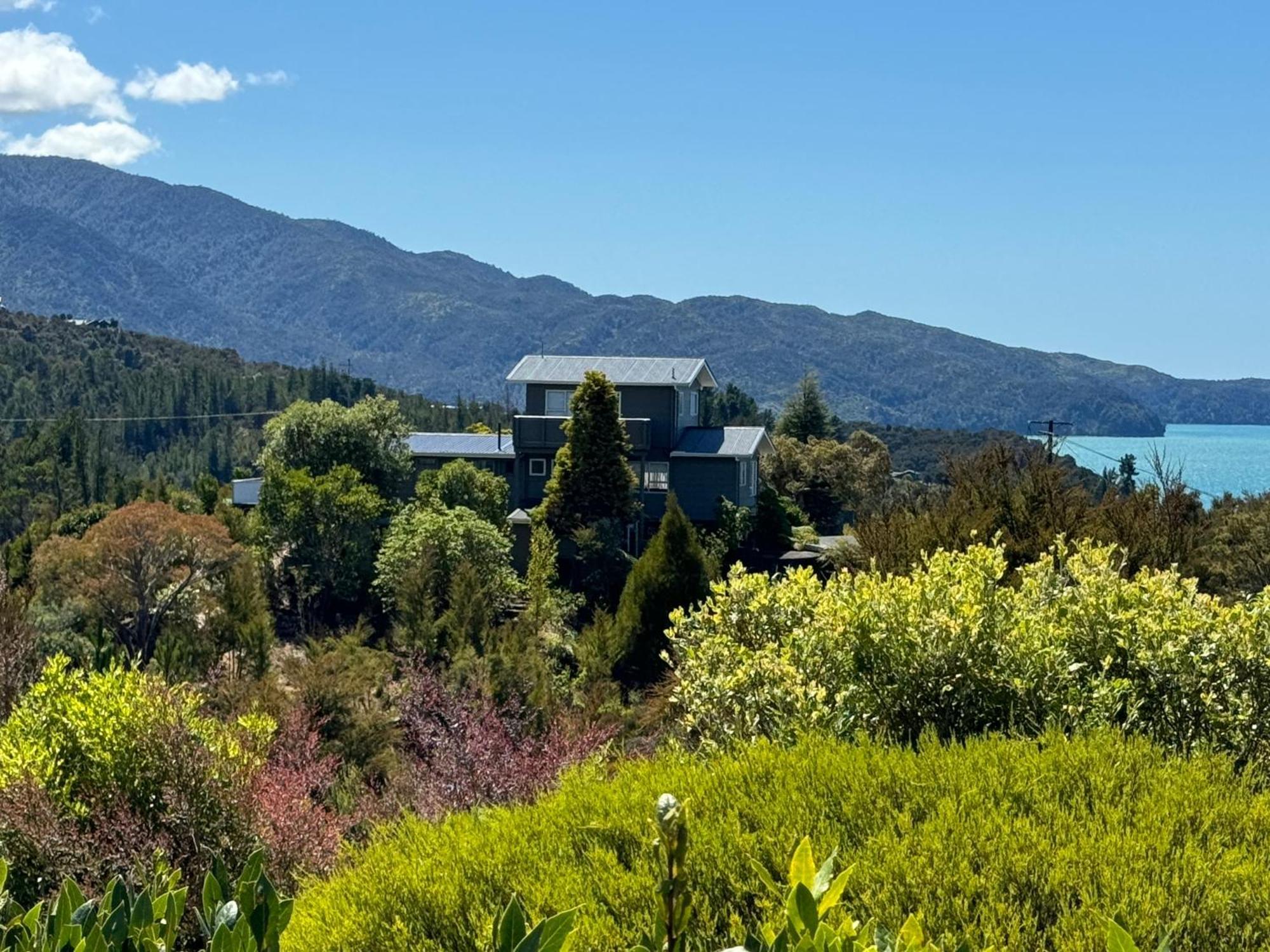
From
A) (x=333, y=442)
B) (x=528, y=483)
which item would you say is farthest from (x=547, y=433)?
(x=333, y=442)

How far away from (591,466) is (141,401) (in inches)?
2745

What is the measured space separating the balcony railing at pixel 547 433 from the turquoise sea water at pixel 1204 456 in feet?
40.1

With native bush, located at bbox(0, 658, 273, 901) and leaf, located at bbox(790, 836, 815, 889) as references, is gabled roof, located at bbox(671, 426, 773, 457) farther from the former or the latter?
leaf, located at bbox(790, 836, 815, 889)

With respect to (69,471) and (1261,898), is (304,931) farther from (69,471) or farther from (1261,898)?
(69,471)

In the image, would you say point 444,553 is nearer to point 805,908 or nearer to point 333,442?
point 333,442

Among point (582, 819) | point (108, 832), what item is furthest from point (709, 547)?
point (582, 819)

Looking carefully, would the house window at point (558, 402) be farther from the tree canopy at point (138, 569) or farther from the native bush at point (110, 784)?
the native bush at point (110, 784)

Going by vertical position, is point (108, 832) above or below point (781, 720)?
below

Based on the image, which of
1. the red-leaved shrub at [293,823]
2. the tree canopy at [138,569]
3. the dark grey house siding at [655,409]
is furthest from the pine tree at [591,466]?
the red-leaved shrub at [293,823]

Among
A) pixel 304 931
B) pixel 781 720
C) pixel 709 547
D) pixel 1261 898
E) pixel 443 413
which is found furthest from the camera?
pixel 443 413

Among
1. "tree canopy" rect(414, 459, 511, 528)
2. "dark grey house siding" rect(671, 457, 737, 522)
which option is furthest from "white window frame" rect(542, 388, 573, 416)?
"tree canopy" rect(414, 459, 511, 528)

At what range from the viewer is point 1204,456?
9856 centimetres

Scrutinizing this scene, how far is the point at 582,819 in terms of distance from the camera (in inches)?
203

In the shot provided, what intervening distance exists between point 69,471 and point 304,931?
57.5 metres
